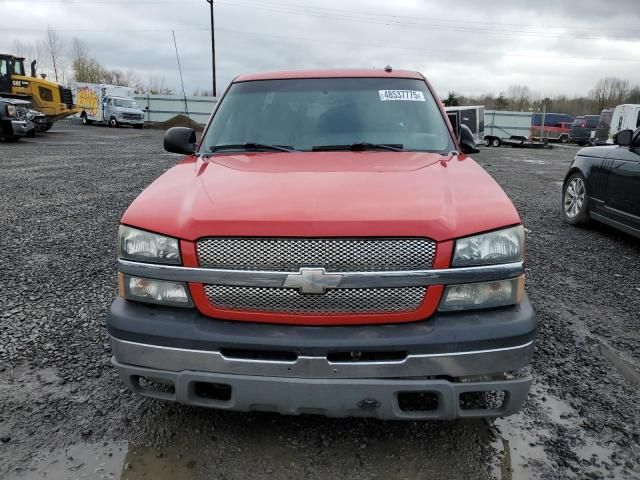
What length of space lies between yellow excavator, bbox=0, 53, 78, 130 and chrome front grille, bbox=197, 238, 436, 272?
83.6 feet

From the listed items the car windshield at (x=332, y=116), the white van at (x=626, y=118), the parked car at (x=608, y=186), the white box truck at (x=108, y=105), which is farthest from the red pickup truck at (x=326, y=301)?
the white box truck at (x=108, y=105)

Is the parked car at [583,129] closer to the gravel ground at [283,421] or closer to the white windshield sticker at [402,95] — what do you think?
the gravel ground at [283,421]

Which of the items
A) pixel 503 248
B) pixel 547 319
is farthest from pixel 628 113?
pixel 503 248

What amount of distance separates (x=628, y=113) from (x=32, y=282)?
26875 mm

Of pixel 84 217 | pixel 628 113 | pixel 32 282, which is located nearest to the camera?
pixel 32 282

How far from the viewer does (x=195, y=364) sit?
213cm

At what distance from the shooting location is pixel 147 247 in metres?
2.29

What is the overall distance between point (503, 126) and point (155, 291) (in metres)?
32.9

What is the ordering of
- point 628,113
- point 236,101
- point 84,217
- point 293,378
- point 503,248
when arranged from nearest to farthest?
1. point 293,378
2. point 503,248
3. point 236,101
4. point 84,217
5. point 628,113

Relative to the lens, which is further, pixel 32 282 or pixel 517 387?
pixel 32 282

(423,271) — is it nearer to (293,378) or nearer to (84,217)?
(293,378)

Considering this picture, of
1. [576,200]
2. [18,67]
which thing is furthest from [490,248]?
[18,67]

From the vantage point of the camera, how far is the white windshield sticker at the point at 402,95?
362cm

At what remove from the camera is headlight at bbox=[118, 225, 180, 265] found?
2.24 metres
